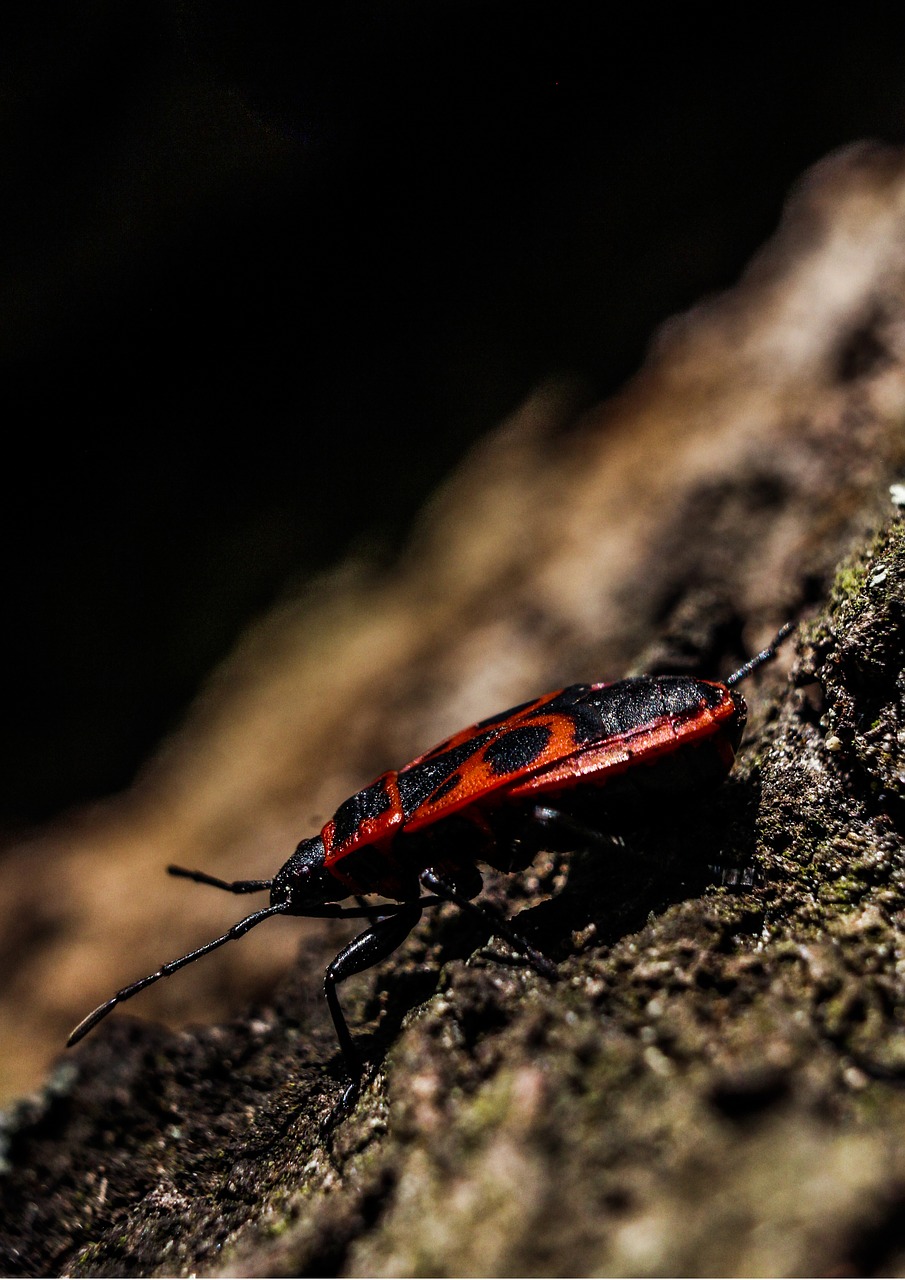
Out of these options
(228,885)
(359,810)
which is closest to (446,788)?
(359,810)

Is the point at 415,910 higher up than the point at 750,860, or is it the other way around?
the point at 415,910

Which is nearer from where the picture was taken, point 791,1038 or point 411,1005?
point 791,1038

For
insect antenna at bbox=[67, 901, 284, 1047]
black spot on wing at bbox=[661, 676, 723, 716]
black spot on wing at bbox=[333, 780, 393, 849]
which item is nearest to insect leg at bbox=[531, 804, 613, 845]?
black spot on wing at bbox=[661, 676, 723, 716]

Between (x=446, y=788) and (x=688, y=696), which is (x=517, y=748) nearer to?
(x=446, y=788)

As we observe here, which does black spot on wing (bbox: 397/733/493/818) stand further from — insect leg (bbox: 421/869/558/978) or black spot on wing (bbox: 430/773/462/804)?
insect leg (bbox: 421/869/558/978)

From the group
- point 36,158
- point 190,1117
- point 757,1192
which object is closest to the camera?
point 757,1192

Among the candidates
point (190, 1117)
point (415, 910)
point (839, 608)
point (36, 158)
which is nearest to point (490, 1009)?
point (415, 910)

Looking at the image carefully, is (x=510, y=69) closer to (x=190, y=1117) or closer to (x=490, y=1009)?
(x=490, y=1009)

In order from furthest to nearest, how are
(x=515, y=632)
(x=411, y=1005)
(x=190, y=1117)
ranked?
(x=515, y=632) → (x=190, y=1117) → (x=411, y=1005)
